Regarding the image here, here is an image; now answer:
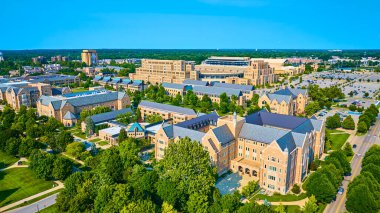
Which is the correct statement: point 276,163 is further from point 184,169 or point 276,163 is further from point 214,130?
point 184,169

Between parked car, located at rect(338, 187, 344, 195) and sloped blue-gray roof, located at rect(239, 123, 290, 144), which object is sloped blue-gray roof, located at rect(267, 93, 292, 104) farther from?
parked car, located at rect(338, 187, 344, 195)

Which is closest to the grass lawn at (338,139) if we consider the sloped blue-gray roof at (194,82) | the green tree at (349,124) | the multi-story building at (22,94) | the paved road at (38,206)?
the green tree at (349,124)

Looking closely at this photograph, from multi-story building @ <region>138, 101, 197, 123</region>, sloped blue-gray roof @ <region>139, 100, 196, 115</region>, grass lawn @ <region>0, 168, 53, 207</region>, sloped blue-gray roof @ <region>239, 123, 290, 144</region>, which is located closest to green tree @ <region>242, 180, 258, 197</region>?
sloped blue-gray roof @ <region>239, 123, 290, 144</region>

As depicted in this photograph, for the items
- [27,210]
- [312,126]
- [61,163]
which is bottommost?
[27,210]

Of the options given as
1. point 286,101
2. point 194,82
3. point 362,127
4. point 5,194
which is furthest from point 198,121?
point 194,82

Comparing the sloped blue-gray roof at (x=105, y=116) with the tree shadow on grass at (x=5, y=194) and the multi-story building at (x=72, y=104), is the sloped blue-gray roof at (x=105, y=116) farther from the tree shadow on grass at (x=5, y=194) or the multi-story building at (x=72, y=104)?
the tree shadow on grass at (x=5, y=194)

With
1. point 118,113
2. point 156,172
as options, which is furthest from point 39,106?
point 156,172
